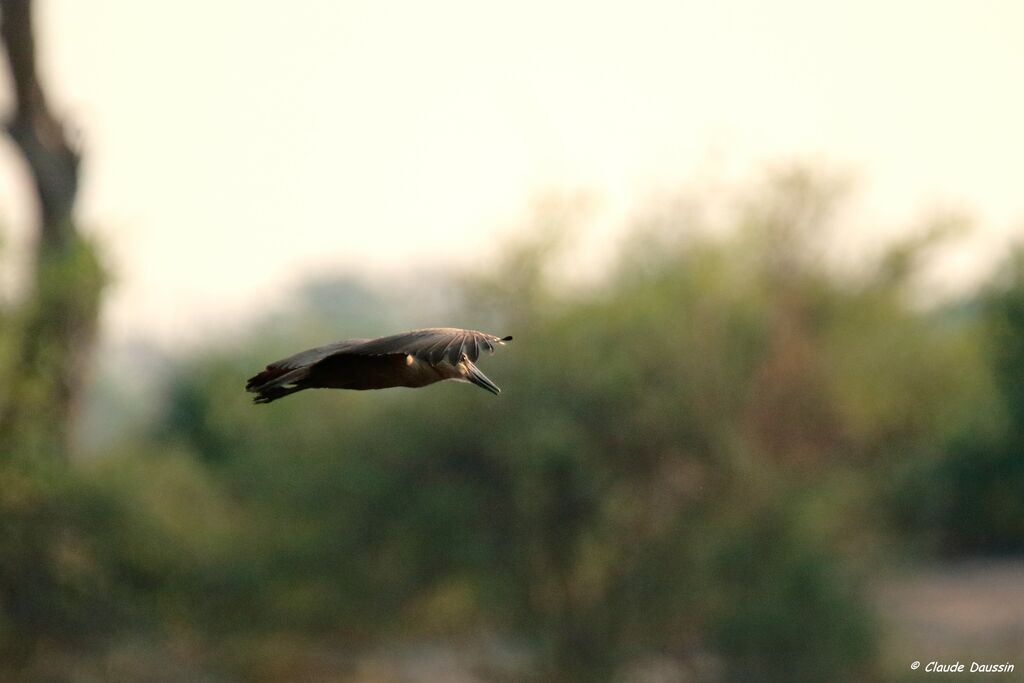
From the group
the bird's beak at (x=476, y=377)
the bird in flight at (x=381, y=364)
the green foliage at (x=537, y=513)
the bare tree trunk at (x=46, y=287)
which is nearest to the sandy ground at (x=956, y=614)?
the green foliage at (x=537, y=513)

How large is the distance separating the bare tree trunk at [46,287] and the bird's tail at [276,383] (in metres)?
16.8

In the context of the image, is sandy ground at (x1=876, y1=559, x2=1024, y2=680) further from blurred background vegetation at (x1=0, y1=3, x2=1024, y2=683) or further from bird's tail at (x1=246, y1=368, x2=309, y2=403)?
bird's tail at (x1=246, y1=368, x2=309, y2=403)

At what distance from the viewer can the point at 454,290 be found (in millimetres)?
27781

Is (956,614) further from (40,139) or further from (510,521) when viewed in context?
(40,139)

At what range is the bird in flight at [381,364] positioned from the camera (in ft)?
23.2

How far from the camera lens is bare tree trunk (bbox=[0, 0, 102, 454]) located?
2441 centimetres

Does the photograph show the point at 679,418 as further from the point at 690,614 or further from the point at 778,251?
the point at 778,251

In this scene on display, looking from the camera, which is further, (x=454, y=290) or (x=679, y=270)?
(x=679, y=270)

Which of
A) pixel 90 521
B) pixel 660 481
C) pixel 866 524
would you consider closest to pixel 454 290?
pixel 660 481

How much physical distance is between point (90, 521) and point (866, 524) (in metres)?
12.8

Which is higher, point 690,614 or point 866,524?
point 866,524

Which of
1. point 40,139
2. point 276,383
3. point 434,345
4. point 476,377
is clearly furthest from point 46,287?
point 434,345

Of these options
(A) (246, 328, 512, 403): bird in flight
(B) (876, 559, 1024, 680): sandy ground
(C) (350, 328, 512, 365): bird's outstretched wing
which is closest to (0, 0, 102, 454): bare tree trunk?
(B) (876, 559, 1024, 680): sandy ground

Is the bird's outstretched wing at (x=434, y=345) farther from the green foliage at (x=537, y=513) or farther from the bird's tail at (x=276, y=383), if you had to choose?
the green foliage at (x=537, y=513)
